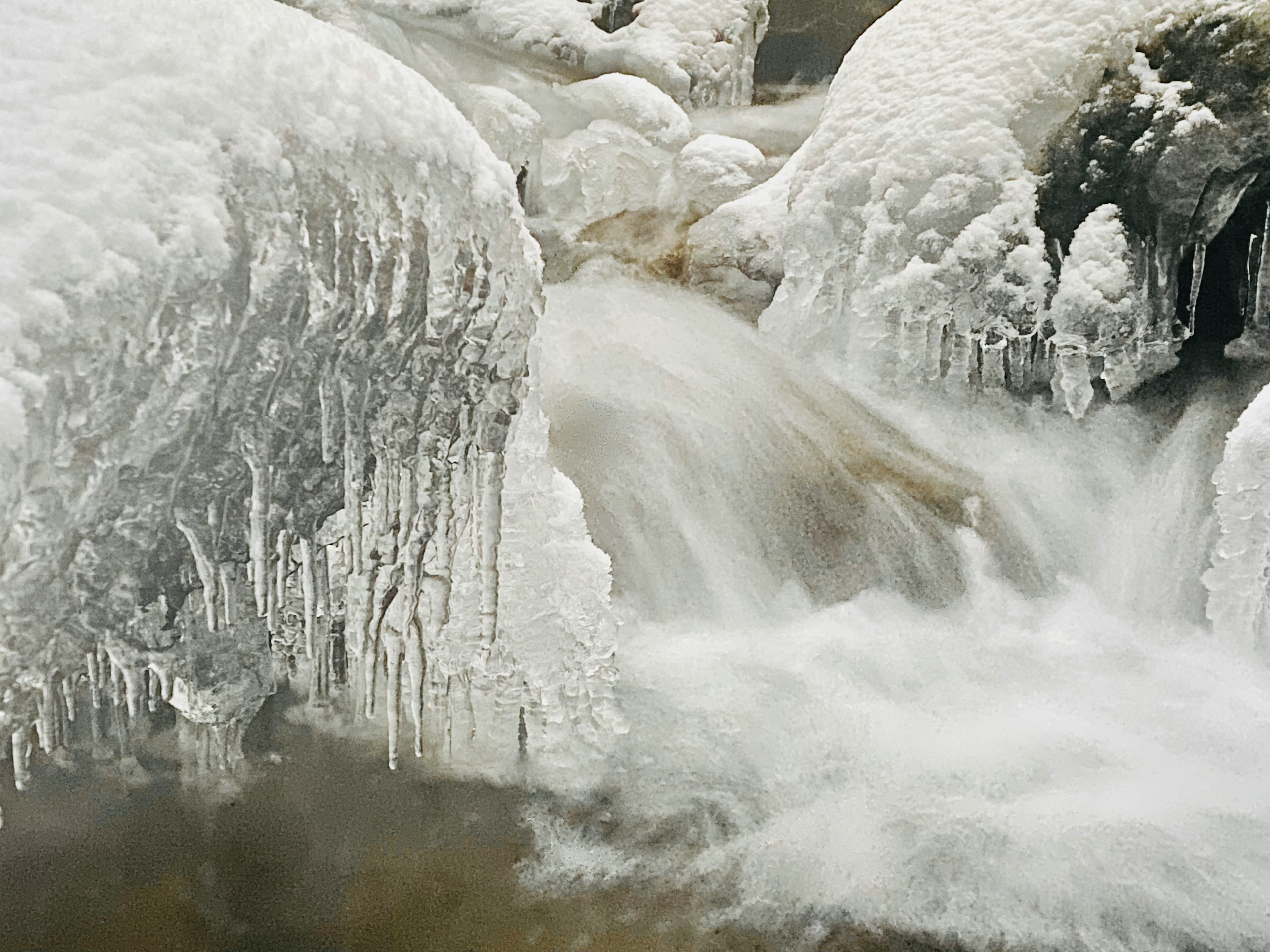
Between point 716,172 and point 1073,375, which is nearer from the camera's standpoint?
point 1073,375

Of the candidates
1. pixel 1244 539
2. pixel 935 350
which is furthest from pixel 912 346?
pixel 1244 539

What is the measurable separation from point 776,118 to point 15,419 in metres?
5.95

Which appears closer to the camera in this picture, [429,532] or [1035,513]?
[429,532]

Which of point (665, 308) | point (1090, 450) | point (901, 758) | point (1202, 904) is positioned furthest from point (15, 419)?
point (1090, 450)

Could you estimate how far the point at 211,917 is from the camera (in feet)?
9.23

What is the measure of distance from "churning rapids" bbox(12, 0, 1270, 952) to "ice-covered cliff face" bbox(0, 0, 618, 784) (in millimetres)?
18

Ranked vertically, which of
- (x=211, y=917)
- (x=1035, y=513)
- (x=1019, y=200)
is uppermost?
(x=1019, y=200)

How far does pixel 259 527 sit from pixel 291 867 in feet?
4.23

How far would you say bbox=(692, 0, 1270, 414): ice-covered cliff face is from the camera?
389 cm

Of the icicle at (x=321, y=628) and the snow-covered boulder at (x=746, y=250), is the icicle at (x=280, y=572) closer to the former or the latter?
the icicle at (x=321, y=628)

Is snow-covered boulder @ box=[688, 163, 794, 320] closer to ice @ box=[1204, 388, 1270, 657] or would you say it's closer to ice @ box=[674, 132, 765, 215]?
ice @ box=[674, 132, 765, 215]

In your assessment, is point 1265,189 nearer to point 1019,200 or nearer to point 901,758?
point 1019,200

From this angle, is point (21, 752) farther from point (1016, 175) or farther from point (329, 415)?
point (1016, 175)

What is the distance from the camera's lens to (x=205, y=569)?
2.27 meters
